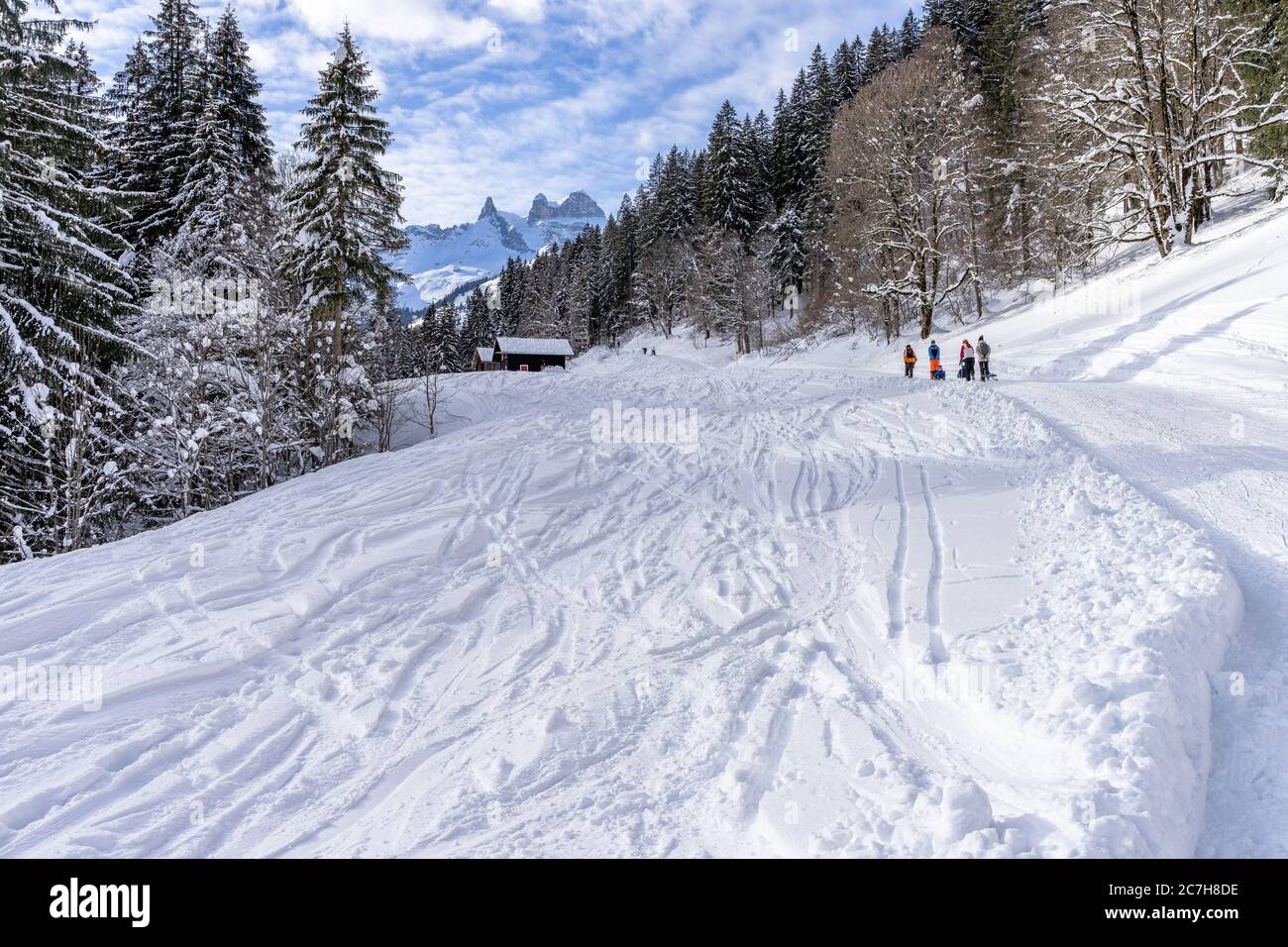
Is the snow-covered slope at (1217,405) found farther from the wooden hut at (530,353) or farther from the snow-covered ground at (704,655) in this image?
the wooden hut at (530,353)

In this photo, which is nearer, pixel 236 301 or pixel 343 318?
Result: pixel 236 301

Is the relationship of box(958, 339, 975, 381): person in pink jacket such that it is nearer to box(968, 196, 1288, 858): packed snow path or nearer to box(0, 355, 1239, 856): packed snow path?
box(968, 196, 1288, 858): packed snow path

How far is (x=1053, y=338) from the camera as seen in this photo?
815 inches

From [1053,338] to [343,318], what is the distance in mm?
23798

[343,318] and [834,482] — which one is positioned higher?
[343,318]

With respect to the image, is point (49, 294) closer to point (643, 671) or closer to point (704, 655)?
point (643, 671)

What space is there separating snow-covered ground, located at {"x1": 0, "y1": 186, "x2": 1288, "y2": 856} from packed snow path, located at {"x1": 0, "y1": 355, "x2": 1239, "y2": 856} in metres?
0.03

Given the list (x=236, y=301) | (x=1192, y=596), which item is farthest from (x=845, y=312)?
(x=1192, y=596)

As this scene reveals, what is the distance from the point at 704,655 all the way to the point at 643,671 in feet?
2.20

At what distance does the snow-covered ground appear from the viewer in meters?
3.82

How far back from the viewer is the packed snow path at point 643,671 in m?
3.82

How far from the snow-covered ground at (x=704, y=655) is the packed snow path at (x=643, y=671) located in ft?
0.10

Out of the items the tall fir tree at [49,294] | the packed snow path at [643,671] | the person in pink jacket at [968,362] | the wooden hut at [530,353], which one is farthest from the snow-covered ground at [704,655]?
the wooden hut at [530,353]
